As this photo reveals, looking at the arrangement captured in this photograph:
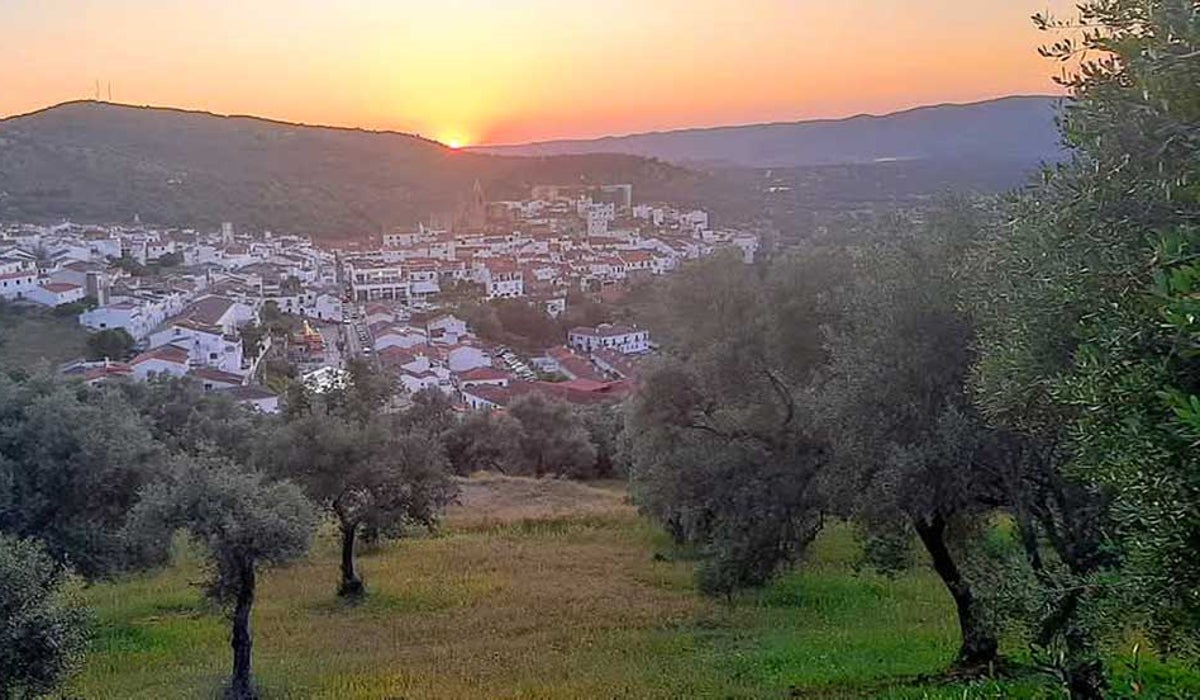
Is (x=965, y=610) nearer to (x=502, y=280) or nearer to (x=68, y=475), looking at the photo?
(x=68, y=475)

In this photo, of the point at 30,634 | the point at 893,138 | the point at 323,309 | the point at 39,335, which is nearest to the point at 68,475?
the point at 30,634

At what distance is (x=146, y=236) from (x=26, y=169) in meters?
26.2

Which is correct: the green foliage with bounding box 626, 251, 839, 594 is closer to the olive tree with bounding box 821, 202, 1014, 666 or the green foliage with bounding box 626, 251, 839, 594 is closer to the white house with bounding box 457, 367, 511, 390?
the olive tree with bounding box 821, 202, 1014, 666

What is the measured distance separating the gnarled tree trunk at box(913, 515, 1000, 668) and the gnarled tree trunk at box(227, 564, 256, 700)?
8624mm

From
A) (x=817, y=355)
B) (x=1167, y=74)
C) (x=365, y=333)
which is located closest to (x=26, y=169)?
(x=365, y=333)

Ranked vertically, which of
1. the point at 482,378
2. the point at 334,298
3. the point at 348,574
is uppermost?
the point at 348,574

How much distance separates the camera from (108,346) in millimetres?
59562

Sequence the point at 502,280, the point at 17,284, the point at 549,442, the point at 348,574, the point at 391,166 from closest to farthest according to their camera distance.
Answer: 1. the point at 348,574
2. the point at 549,442
3. the point at 17,284
4. the point at 502,280
5. the point at 391,166

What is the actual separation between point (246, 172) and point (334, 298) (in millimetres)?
55610

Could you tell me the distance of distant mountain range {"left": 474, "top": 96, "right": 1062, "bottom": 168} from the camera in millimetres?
72750

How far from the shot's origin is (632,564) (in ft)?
69.9

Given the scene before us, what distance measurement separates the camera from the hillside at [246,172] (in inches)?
4365

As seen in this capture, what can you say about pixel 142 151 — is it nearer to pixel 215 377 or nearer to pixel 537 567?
pixel 215 377

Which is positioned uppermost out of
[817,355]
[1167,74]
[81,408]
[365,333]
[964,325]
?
[1167,74]
